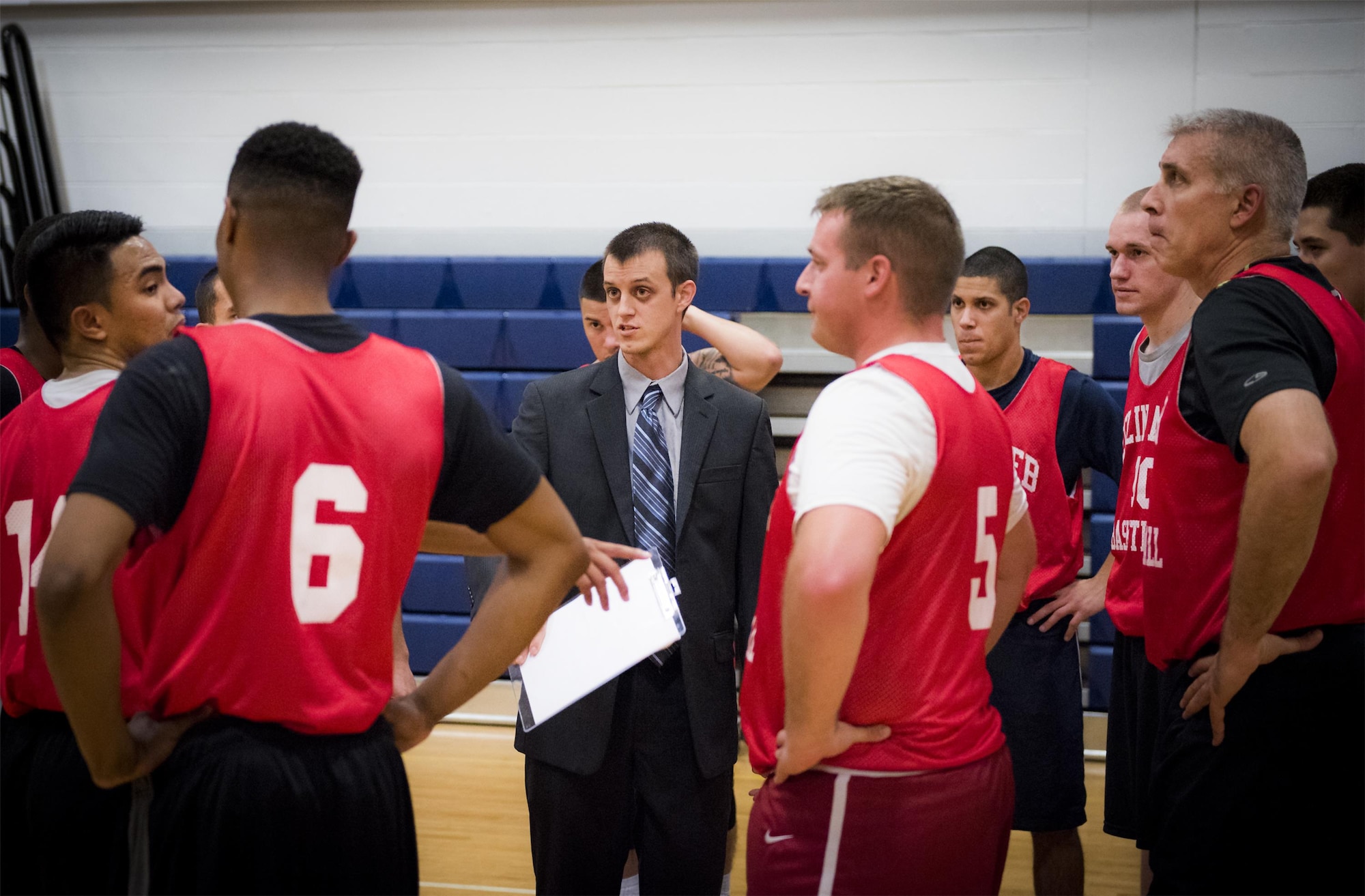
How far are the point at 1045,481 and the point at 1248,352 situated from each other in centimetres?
133

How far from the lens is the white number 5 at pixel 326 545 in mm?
1434

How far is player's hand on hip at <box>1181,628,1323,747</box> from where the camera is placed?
188cm

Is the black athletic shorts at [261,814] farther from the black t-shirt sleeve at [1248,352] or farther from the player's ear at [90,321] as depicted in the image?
the black t-shirt sleeve at [1248,352]

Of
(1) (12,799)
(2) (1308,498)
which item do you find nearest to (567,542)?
(1) (12,799)

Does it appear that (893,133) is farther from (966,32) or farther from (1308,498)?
(1308,498)

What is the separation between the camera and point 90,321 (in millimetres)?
1953

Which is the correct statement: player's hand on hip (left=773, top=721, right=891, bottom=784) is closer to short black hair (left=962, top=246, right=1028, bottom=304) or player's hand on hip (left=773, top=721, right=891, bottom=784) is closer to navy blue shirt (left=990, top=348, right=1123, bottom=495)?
navy blue shirt (left=990, top=348, right=1123, bottom=495)

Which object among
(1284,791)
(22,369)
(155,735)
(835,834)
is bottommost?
(1284,791)

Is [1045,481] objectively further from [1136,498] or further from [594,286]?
[594,286]

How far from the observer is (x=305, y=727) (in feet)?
4.83

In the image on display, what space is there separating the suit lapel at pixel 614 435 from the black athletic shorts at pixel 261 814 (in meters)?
1.18

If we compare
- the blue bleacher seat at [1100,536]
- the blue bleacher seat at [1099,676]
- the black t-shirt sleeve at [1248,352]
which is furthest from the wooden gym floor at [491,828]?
the black t-shirt sleeve at [1248,352]

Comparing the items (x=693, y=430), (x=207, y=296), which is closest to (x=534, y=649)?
(x=693, y=430)

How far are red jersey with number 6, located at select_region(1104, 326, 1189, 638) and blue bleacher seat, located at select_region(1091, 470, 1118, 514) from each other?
2.47 m
